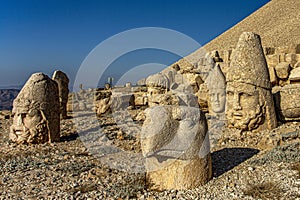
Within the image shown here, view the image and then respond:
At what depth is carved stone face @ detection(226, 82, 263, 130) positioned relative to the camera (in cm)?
878

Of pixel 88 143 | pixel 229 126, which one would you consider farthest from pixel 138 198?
pixel 229 126

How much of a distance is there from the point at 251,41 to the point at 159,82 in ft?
21.3

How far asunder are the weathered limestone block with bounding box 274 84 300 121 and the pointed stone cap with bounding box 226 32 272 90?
70 centimetres

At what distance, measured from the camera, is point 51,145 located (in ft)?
28.8

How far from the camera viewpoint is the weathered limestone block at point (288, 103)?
916 cm

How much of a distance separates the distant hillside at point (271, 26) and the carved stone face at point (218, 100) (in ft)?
54.5

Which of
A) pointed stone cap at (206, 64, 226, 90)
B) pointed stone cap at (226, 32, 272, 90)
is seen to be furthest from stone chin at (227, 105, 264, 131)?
pointed stone cap at (206, 64, 226, 90)

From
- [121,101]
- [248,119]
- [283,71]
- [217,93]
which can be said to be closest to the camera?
[248,119]

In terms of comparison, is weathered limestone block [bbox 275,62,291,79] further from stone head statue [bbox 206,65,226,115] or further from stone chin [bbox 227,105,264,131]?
stone chin [bbox 227,105,264,131]

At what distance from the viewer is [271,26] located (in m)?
36.4

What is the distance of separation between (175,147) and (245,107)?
4.73 meters

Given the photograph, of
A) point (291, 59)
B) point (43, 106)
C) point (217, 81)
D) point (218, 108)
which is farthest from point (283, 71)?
point (43, 106)

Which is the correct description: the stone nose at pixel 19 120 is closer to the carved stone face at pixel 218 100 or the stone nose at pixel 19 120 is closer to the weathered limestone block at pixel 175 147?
the weathered limestone block at pixel 175 147

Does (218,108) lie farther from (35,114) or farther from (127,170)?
(35,114)
